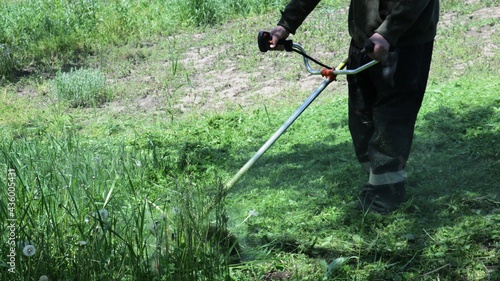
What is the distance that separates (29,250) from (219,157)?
2787 millimetres

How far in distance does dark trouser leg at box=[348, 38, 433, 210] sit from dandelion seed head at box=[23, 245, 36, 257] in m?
2.15

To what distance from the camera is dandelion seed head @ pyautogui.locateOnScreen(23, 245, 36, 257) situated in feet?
10.9

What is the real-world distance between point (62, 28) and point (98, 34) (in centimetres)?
44

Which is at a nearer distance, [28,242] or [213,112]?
[28,242]

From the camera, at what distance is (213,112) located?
23.5 feet

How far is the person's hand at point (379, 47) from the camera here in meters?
4.16

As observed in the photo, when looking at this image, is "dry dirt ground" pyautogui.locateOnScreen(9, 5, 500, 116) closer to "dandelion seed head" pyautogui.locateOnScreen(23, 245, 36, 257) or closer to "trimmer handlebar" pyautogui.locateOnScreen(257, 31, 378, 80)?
"trimmer handlebar" pyautogui.locateOnScreen(257, 31, 378, 80)

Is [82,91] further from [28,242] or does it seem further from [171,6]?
[28,242]

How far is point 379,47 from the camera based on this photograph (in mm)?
4164

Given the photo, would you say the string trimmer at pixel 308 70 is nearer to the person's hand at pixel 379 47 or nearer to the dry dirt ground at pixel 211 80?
the person's hand at pixel 379 47

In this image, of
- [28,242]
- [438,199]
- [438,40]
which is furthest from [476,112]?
[28,242]

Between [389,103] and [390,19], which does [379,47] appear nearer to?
[390,19]

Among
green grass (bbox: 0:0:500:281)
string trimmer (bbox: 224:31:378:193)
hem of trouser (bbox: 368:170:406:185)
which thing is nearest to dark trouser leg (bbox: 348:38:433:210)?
hem of trouser (bbox: 368:170:406:185)

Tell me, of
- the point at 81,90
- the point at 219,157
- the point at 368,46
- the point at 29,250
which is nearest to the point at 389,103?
the point at 368,46
